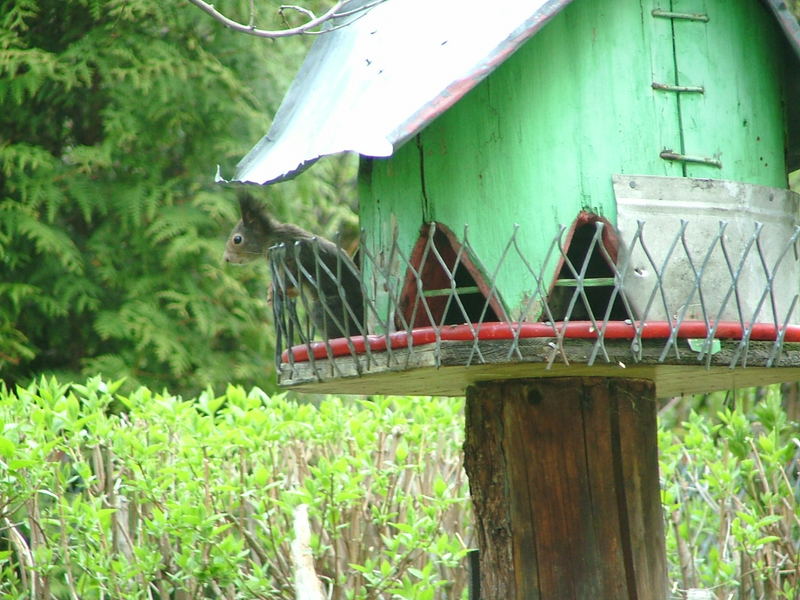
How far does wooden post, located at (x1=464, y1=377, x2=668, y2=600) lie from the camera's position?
238 cm

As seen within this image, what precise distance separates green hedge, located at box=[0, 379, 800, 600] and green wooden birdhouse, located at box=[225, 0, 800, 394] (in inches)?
35.9

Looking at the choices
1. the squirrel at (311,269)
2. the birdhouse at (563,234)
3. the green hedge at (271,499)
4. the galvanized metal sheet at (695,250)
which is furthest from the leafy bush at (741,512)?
the squirrel at (311,269)

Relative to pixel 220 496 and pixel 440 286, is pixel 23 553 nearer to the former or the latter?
pixel 220 496

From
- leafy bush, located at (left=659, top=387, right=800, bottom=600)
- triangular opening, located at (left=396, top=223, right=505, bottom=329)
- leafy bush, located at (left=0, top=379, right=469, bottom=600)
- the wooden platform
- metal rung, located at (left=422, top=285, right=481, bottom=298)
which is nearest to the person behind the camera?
the wooden platform

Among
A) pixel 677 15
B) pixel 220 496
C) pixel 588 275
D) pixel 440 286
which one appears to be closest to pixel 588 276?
pixel 588 275

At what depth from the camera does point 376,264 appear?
2275mm

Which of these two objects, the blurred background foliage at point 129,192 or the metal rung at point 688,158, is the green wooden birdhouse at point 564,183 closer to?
the metal rung at point 688,158

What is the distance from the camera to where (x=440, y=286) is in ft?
7.89

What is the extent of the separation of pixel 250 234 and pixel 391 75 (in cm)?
131

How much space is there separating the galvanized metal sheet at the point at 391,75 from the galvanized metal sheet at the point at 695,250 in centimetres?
39

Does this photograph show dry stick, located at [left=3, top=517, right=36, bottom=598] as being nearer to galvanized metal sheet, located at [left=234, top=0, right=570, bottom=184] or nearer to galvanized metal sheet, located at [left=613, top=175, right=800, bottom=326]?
galvanized metal sheet, located at [left=234, top=0, right=570, bottom=184]

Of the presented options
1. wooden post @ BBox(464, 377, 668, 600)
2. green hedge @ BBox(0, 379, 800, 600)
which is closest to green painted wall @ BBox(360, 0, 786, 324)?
wooden post @ BBox(464, 377, 668, 600)

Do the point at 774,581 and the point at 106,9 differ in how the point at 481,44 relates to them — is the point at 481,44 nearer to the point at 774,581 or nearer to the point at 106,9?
the point at 774,581

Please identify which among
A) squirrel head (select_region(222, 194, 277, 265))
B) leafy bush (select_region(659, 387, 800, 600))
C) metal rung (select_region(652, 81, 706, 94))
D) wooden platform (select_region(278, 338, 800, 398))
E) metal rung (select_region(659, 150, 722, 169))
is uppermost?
metal rung (select_region(652, 81, 706, 94))
